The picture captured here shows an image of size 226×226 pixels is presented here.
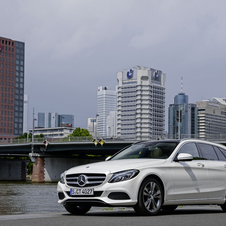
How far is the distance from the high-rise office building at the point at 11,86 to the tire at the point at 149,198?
6388 inches

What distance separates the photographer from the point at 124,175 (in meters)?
8.80

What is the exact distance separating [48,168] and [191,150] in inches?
2692

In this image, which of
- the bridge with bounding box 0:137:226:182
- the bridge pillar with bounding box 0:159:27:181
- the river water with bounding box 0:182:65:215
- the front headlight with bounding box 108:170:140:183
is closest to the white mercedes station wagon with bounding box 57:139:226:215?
the front headlight with bounding box 108:170:140:183

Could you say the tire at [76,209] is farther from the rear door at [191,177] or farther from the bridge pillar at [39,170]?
the bridge pillar at [39,170]

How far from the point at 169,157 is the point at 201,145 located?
128 centimetres

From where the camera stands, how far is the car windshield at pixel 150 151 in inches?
387

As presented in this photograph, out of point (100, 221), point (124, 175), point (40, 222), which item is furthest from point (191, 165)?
point (40, 222)

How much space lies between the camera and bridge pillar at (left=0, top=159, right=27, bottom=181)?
94.6 m

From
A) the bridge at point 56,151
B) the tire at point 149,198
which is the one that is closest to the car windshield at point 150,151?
the tire at point 149,198

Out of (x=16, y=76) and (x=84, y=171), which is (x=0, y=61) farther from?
(x=84, y=171)

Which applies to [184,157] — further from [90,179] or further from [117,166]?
[90,179]

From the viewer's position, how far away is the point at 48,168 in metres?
77.2

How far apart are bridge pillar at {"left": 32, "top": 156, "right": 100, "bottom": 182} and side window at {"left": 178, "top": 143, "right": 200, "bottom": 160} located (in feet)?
219

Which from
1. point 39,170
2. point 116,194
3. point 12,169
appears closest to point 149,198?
point 116,194
